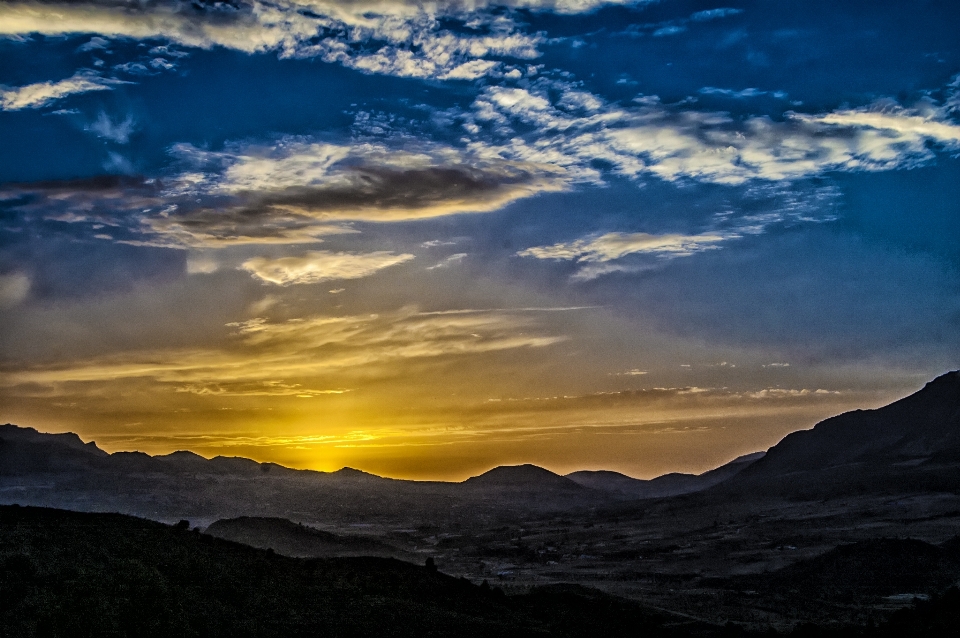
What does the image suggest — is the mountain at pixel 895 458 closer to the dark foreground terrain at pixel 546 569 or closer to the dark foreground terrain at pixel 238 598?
the dark foreground terrain at pixel 546 569

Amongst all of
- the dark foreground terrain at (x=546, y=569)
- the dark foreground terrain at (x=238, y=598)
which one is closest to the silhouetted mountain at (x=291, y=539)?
the dark foreground terrain at (x=546, y=569)

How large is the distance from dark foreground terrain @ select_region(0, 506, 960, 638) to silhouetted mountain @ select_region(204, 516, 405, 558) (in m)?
42.8

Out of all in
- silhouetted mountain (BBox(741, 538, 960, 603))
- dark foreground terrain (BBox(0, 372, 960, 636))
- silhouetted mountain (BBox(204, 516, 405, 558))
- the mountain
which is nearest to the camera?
dark foreground terrain (BBox(0, 372, 960, 636))

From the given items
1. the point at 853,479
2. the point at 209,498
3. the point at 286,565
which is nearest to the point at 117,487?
the point at 209,498

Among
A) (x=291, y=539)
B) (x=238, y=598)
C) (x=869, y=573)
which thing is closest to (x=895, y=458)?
(x=869, y=573)

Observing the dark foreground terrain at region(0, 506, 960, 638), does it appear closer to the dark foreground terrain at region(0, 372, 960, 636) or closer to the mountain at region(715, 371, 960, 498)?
the dark foreground terrain at region(0, 372, 960, 636)

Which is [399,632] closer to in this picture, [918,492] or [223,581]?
[223,581]

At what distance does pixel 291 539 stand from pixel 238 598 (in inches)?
2314

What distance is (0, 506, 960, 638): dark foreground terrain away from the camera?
23703 millimetres

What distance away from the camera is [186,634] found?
77.0 feet

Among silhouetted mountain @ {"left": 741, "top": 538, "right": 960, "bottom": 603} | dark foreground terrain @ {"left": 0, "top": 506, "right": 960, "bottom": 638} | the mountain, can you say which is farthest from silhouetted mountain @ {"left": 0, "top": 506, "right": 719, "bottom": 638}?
the mountain

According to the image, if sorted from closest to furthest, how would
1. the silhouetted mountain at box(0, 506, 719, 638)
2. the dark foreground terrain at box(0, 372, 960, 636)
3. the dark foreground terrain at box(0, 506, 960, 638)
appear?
the silhouetted mountain at box(0, 506, 719, 638) → the dark foreground terrain at box(0, 506, 960, 638) → the dark foreground terrain at box(0, 372, 960, 636)

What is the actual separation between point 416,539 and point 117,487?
4102 inches

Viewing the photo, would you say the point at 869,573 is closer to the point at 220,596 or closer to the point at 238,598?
the point at 238,598
